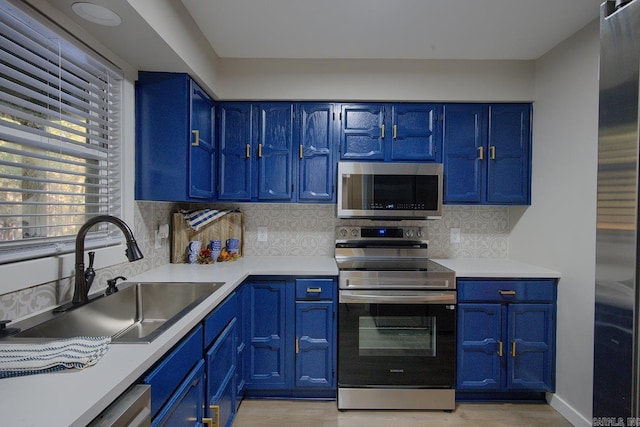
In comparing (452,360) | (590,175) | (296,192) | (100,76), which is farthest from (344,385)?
(100,76)

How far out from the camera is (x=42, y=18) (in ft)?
4.20

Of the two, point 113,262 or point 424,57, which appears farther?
point 424,57

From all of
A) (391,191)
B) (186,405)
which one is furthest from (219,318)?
(391,191)

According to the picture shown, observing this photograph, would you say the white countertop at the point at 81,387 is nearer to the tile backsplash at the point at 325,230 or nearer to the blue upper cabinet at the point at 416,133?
the tile backsplash at the point at 325,230

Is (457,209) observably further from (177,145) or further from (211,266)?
(177,145)

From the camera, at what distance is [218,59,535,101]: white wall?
8.02ft

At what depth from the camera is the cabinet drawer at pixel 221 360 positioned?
1484 mm

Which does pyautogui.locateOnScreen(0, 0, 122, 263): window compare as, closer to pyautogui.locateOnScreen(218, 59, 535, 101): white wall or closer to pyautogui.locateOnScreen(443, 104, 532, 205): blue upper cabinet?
pyautogui.locateOnScreen(218, 59, 535, 101): white wall

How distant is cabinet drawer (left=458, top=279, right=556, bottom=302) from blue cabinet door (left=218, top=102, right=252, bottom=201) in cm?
171

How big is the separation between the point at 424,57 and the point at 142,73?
1.91m

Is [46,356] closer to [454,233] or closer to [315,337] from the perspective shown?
[315,337]

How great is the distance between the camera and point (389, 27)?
79.8 inches

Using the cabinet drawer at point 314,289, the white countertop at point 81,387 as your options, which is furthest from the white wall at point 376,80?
the white countertop at point 81,387

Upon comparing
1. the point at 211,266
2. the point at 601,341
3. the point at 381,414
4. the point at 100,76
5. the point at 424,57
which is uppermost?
the point at 424,57
